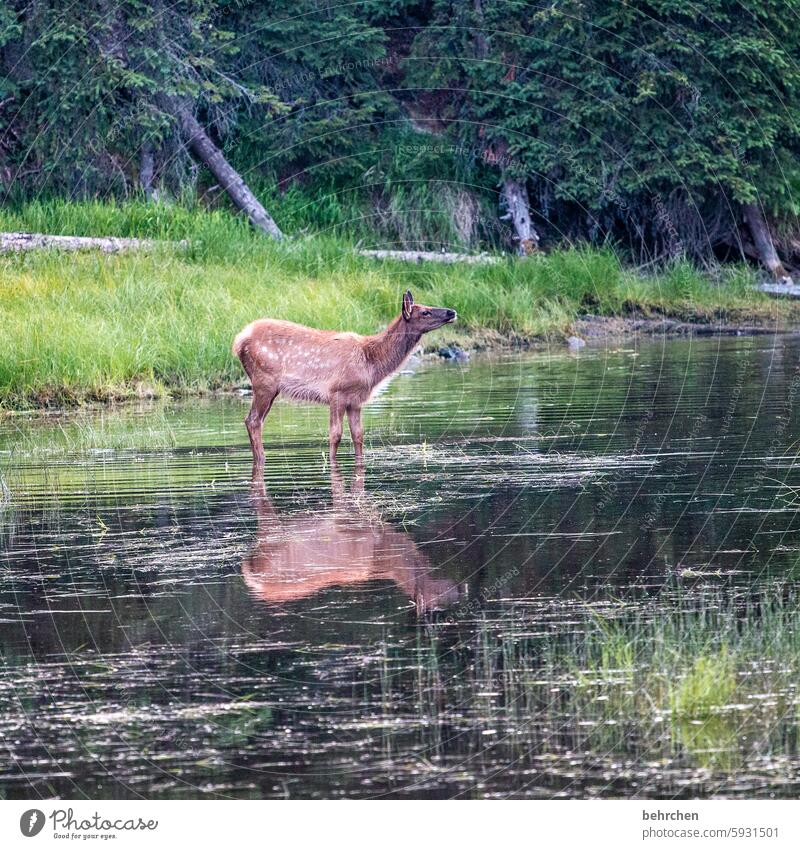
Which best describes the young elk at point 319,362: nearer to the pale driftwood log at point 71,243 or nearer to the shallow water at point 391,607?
the shallow water at point 391,607

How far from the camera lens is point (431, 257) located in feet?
85.8

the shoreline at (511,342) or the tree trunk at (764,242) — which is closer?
the shoreline at (511,342)

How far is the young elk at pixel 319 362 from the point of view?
42.5 ft

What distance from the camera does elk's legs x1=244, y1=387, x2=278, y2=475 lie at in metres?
12.5

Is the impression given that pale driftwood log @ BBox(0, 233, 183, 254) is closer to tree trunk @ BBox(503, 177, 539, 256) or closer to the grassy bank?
the grassy bank

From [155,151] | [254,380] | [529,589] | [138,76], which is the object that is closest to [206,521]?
[529,589]

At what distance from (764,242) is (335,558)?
75.4 feet

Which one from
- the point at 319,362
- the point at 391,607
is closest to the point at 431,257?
the point at 319,362

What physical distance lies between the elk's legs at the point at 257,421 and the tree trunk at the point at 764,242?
18.4 metres

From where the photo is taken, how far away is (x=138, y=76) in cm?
2455

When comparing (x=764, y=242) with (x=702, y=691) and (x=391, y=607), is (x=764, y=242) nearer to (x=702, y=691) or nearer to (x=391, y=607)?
(x=391, y=607)

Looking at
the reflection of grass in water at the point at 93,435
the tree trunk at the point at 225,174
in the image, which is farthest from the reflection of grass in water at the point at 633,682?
the tree trunk at the point at 225,174
